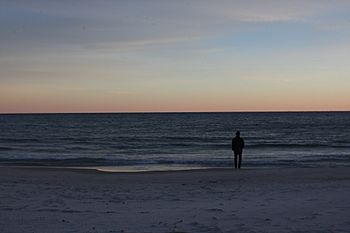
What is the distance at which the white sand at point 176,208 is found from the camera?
776cm

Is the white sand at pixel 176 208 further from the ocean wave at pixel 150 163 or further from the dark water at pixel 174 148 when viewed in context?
the dark water at pixel 174 148

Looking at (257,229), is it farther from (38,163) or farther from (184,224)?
(38,163)

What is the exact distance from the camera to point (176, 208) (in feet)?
31.6

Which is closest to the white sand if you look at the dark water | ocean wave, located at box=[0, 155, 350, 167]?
ocean wave, located at box=[0, 155, 350, 167]

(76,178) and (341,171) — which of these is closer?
(76,178)

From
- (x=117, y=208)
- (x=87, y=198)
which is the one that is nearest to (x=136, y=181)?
(x=87, y=198)

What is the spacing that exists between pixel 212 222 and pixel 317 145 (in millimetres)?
35059

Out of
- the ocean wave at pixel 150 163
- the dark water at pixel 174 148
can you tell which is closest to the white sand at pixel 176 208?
the ocean wave at pixel 150 163

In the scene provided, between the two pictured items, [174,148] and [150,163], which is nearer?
[150,163]

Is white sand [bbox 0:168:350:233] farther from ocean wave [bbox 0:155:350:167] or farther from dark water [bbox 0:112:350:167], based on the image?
dark water [bbox 0:112:350:167]

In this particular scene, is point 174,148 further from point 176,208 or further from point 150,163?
point 176,208

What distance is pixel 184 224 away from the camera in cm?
788

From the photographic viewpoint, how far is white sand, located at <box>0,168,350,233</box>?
305 inches

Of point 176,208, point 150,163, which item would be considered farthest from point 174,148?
point 176,208
